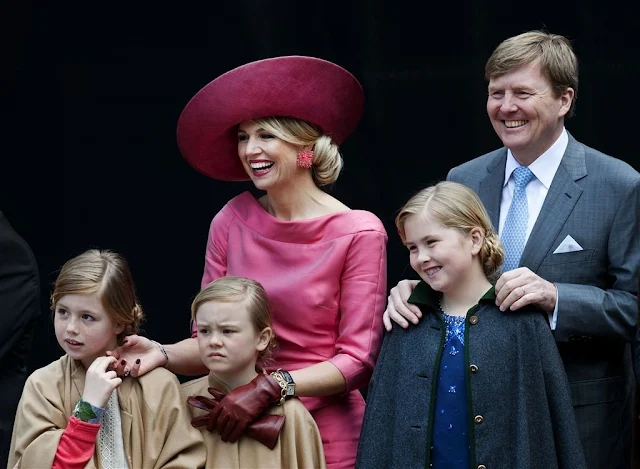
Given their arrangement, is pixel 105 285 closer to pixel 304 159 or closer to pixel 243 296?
pixel 243 296

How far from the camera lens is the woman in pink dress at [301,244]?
396cm

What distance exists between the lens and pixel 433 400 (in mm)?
3705

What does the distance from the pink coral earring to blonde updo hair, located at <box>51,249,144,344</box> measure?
578mm

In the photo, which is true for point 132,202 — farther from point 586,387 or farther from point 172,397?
point 586,387

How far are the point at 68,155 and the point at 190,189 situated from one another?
1.67 ft

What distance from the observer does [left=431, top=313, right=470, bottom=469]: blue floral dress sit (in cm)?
366

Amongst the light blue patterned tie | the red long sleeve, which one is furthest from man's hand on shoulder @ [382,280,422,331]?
the red long sleeve

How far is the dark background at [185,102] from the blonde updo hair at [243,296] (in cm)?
Answer: 162

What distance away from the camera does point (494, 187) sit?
4145 millimetres

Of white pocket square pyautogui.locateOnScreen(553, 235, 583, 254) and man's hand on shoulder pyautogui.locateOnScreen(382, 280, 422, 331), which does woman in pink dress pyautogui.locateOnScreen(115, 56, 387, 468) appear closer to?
man's hand on shoulder pyautogui.locateOnScreen(382, 280, 422, 331)

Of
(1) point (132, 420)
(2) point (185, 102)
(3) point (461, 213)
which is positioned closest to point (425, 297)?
(3) point (461, 213)

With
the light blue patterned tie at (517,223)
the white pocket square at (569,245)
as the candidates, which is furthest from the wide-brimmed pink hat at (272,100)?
the white pocket square at (569,245)

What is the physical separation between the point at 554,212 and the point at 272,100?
0.85m

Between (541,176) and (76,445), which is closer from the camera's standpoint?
(76,445)
